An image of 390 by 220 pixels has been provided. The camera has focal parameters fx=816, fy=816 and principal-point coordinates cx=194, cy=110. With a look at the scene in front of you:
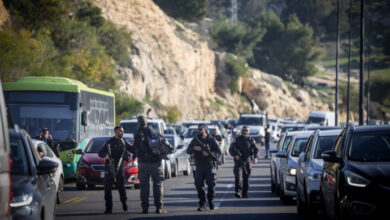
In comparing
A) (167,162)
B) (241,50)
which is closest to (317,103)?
(241,50)

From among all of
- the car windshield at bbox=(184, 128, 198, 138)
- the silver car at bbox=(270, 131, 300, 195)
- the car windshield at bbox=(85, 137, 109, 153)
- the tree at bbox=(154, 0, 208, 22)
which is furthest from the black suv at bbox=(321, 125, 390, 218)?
the tree at bbox=(154, 0, 208, 22)

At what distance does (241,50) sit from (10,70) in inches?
2819

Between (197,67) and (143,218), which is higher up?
(197,67)

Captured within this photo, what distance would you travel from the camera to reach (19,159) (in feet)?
32.2

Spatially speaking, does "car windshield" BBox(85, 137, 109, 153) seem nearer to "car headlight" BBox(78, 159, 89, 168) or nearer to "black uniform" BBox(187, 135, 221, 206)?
"car headlight" BBox(78, 159, 89, 168)

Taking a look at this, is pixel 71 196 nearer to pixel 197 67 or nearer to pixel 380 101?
pixel 197 67

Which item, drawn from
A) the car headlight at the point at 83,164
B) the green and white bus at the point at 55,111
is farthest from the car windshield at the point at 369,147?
the green and white bus at the point at 55,111

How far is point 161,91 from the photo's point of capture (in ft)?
238

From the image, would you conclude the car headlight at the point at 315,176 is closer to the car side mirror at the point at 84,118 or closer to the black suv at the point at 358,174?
the black suv at the point at 358,174

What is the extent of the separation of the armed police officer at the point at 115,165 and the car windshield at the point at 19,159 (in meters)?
5.70

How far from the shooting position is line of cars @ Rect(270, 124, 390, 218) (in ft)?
33.7

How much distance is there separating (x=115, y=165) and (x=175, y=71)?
6117 centimetres

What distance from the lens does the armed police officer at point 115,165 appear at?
15.8 metres

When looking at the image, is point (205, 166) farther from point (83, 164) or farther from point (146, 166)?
point (83, 164)
